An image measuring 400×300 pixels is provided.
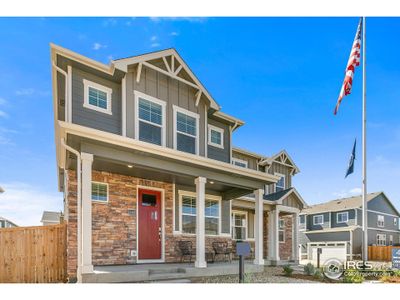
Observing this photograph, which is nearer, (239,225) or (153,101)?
(153,101)

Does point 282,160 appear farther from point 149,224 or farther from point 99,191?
point 99,191

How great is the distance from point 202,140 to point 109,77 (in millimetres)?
3576

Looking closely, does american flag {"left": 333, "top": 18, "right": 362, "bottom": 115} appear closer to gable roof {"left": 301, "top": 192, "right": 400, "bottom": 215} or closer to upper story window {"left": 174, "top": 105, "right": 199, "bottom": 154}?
upper story window {"left": 174, "top": 105, "right": 199, "bottom": 154}

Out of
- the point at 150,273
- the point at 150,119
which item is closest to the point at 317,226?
the point at 150,119

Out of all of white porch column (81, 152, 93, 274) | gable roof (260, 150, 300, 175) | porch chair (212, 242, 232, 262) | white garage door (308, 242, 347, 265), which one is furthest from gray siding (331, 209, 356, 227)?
white porch column (81, 152, 93, 274)

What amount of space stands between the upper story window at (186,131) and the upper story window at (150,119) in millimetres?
524

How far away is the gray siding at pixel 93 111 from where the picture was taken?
832 cm

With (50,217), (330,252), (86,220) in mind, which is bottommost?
(330,252)

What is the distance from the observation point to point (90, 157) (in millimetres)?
6820

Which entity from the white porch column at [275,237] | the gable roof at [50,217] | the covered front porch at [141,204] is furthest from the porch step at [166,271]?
the gable roof at [50,217]

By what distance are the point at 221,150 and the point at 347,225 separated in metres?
18.9

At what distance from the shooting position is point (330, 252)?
2244 centimetres
